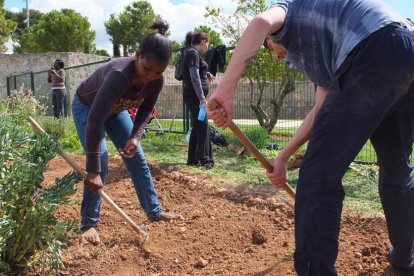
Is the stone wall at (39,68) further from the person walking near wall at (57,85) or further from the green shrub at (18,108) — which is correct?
the green shrub at (18,108)

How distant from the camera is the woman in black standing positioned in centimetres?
602

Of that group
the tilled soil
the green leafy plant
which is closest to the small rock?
the tilled soil

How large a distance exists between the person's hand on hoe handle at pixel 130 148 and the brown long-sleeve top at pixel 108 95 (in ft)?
0.19

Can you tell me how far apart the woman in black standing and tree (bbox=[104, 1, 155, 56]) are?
36970mm

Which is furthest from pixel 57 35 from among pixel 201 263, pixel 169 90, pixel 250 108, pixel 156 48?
pixel 201 263

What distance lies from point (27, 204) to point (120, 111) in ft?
3.50

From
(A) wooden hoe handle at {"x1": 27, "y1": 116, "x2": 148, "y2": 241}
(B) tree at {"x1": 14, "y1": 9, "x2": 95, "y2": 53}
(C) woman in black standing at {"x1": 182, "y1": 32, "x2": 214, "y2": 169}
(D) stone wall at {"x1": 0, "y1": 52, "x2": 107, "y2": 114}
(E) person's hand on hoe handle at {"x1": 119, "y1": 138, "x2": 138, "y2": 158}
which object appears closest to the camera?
(A) wooden hoe handle at {"x1": 27, "y1": 116, "x2": 148, "y2": 241}

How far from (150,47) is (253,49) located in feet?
3.76

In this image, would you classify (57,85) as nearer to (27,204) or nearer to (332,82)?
(27,204)

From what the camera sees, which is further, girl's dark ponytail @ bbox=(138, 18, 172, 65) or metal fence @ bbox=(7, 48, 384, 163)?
metal fence @ bbox=(7, 48, 384, 163)

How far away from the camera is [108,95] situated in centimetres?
298

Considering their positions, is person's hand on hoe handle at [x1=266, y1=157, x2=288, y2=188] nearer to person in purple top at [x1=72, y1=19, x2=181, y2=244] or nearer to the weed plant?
person in purple top at [x1=72, y1=19, x2=181, y2=244]

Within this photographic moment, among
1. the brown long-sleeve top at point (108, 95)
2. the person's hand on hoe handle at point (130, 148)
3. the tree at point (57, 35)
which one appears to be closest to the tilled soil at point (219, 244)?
the brown long-sleeve top at point (108, 95)

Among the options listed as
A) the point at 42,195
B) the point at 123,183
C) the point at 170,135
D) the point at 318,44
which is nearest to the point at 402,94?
the point at 318,44
